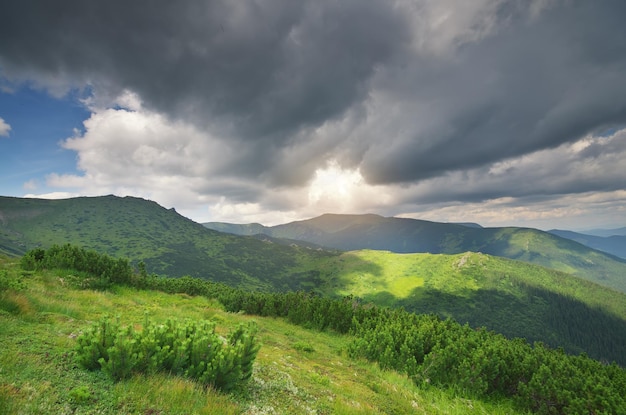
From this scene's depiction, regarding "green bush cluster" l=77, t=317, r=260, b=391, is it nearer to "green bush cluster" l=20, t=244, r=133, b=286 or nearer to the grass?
the grass

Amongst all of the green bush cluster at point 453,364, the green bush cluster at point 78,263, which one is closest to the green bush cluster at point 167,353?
the green bush cluster at point 453,364

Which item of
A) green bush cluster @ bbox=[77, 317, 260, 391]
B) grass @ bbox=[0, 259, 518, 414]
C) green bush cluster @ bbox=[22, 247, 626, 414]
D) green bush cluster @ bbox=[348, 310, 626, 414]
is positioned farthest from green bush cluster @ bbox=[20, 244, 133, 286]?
green bush cluster @ bbox=[348, 310, 626, 414]

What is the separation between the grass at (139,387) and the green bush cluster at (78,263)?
6645mm

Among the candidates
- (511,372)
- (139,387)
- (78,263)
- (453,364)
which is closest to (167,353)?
(139,387)

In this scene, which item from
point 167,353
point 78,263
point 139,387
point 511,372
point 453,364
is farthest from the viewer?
point 78,263

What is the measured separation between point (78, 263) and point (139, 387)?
21.8 metres

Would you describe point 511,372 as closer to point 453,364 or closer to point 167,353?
point 453,364

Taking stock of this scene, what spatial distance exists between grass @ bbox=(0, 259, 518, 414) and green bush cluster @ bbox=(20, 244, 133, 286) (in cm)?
664

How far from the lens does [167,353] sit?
7406mm

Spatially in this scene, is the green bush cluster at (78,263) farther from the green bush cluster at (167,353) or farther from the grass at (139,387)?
the green bush cluster at (167,353)

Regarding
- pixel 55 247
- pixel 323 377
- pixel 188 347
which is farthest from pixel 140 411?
pixel 55 247

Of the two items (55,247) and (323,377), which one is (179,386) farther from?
(55,247)

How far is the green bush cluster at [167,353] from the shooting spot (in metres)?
6.69

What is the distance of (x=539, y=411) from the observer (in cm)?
1332
